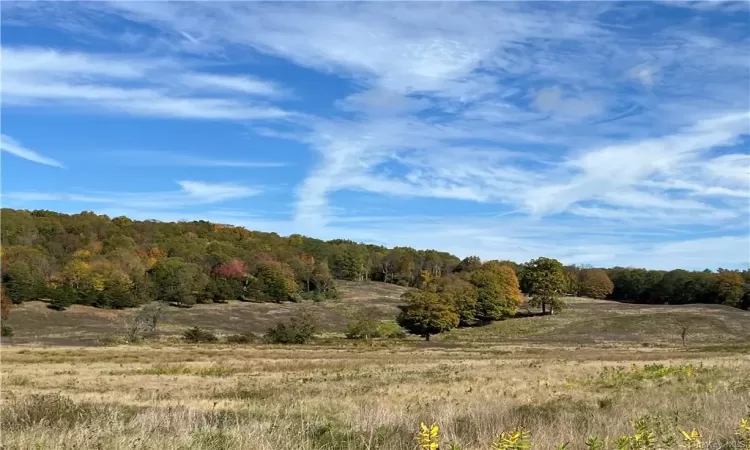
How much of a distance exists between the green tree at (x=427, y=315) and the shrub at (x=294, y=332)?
55.8 feet

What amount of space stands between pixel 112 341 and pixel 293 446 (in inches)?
2998

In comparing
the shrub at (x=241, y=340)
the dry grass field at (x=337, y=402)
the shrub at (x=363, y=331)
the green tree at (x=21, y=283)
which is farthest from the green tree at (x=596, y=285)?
the dry grass field at (x=337, y=402)

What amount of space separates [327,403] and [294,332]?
72.6 meters

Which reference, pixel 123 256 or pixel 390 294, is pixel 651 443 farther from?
pixel 390 294

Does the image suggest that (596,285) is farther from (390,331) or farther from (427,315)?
(427,315)

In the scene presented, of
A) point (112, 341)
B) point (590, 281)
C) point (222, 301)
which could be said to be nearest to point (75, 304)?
point (222, 301)

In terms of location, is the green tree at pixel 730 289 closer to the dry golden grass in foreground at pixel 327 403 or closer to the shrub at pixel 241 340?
the shrub at pixel 241 340

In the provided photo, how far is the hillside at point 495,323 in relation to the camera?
324 ft

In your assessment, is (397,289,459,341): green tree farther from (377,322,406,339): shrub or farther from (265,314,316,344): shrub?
(265,314,316,344): shrub

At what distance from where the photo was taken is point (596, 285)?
587 feet

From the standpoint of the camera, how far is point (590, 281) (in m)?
180

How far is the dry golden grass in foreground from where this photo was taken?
841cm

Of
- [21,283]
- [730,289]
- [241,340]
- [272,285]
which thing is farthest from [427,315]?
[730,289]

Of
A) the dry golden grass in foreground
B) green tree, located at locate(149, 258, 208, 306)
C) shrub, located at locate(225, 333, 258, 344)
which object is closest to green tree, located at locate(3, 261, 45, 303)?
green tree, located at locate(149, 258, 208, 306)
